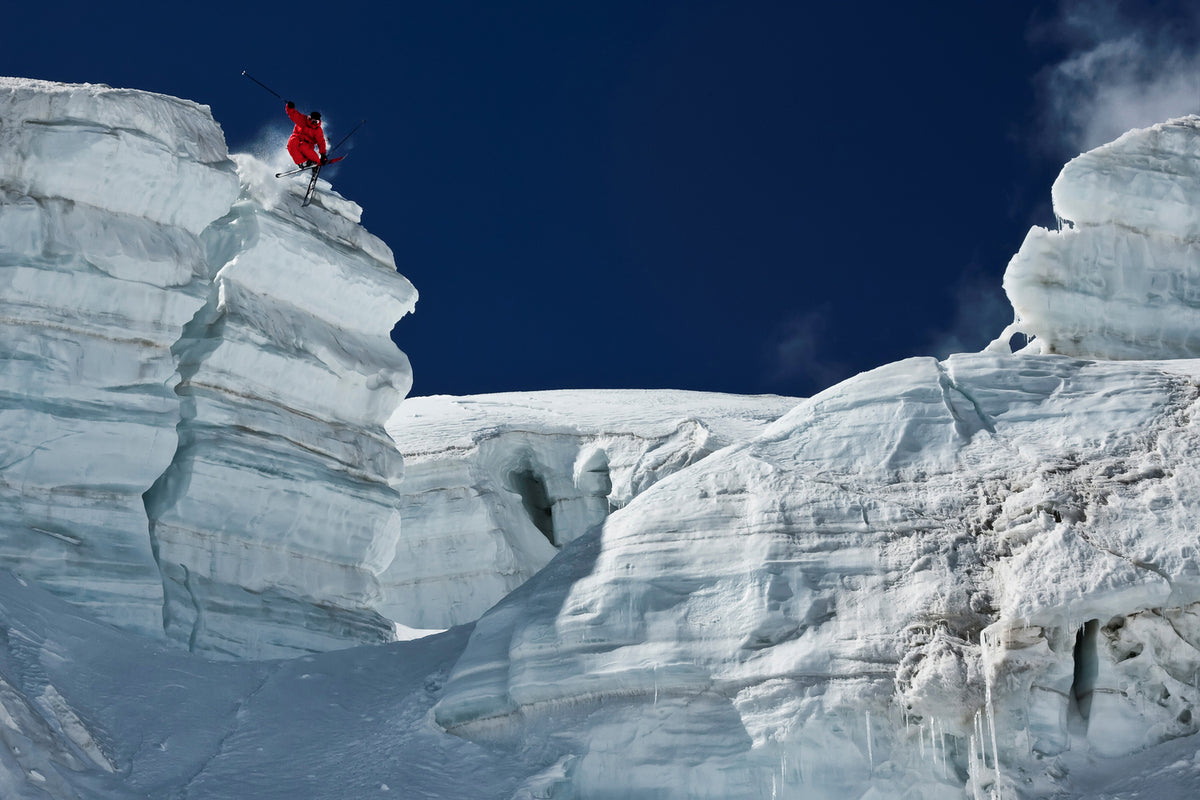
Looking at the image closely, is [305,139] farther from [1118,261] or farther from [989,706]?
[989,706]

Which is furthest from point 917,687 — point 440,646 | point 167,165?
point 167,165

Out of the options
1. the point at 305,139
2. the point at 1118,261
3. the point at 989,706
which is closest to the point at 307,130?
the point at 305,139

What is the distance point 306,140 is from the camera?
15547 millimetres

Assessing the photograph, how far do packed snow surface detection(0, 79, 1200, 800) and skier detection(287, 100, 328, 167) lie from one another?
2.66 ft

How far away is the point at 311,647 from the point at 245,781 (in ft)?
17.6

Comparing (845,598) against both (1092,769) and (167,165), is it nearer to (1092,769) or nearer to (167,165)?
(1092,769)

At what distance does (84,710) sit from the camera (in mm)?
9680

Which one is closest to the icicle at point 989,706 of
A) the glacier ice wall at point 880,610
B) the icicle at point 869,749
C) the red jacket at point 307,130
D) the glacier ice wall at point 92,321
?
the glacier ice wall at point 880,610

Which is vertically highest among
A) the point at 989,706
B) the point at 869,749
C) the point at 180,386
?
the point at 180,386

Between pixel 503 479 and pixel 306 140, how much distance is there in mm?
10727

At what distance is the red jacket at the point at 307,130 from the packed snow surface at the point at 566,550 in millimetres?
878

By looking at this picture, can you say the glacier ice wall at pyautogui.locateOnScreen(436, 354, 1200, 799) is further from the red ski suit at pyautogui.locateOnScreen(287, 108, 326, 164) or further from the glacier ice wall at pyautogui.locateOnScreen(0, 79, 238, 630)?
the red ski suit at pyautogui.locateOnScreen(287, 108, 326, 164)

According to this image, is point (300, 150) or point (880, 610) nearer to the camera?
point (880, 610)

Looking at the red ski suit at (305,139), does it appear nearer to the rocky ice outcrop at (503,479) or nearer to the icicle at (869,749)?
the rocky ice outcrop at (503,479)
